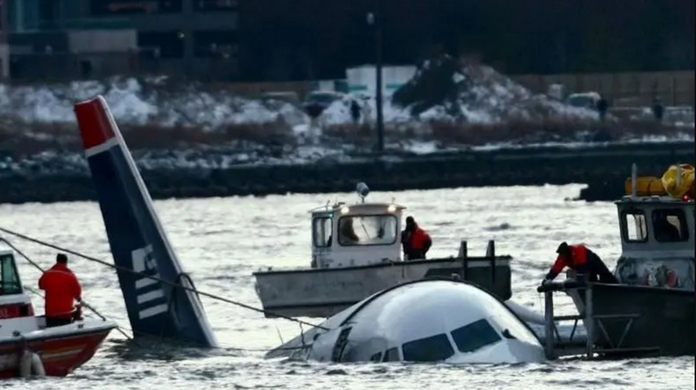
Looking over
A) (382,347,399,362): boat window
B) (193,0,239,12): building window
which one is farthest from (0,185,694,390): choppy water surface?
(193,0,239,12): building window

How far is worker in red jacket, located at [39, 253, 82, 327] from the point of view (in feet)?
101

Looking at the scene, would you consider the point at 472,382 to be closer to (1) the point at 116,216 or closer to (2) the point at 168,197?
(1) the point at 116,216

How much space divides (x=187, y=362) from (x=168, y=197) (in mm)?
71830

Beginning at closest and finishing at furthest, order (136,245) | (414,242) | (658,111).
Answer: (136,245) < (414,242) < (658,111)

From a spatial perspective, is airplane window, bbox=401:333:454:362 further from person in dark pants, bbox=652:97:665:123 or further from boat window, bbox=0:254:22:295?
person in dark pants, bbox=652:97:665:123

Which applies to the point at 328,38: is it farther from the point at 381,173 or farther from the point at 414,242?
the point at 414,242

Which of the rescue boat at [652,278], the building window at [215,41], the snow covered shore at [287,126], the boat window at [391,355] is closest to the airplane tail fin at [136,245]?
the boat window at [391,355]

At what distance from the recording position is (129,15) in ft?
436

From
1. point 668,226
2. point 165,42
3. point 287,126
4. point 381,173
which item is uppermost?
point 165,42

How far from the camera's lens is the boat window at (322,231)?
39812 mm

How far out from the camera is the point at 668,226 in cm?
3309

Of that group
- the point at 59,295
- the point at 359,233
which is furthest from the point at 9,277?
the point at 359,233

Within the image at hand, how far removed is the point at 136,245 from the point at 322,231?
5317 mm

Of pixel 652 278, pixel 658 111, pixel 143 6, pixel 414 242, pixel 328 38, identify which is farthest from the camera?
pixel 143 6
